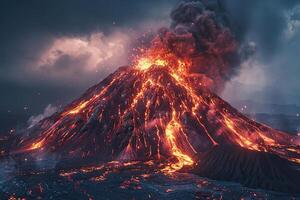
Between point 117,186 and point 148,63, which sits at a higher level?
point 148,63

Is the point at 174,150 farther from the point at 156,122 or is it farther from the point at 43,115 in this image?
the point at 43,115

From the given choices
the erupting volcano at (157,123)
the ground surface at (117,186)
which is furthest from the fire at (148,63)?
the ground surface at (117,186)

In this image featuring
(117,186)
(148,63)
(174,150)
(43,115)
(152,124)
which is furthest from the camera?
(43,115)

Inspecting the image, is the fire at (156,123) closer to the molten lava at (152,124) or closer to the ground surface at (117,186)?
the molten lava at (152,124)

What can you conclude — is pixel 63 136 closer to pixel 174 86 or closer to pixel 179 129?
pixel 179 129

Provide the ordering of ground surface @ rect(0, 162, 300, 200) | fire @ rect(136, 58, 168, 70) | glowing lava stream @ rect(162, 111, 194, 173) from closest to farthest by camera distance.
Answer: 1. ground surface @ rect(0, 162, 300, 200)
2. glowing lava stream @ rect(162, 111, 194, 173)
3. fire @ rect(136, 58, 168, 70)

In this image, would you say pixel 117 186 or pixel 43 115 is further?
pixel 43 115

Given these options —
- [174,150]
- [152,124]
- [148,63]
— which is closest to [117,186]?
[174,150]

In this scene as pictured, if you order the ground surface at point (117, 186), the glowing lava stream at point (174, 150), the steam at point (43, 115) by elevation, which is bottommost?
the ground surface at point (117, 186)

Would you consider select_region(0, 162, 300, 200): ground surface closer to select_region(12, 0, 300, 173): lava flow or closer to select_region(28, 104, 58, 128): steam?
select_region(12, 0, 300, 173): lava flow

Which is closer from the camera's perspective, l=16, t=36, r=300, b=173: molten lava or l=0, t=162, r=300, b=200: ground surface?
l=0, t=162, r=300, b=200: ground surface

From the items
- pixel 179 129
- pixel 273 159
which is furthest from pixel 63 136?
pixel 273 159

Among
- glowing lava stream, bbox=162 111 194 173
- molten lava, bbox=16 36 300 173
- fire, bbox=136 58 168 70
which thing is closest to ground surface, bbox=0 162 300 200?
glowing lava stream, bbox=162 111 194 173
